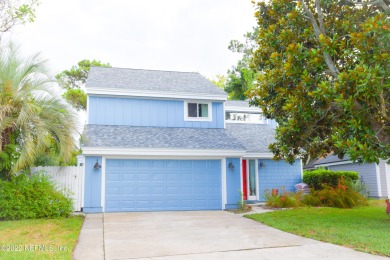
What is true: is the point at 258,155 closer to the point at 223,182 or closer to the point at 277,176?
the point at 277,176

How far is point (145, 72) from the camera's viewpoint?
1848 cm

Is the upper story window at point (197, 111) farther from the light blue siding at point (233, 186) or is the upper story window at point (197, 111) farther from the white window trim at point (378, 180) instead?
the white window trim at point (378, 180)

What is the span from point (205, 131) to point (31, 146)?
→ 7.65m

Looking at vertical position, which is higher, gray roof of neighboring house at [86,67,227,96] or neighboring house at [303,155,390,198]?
gray roof of neighboring house at [86,67,227,96]

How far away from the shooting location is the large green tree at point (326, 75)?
7789 millimetres

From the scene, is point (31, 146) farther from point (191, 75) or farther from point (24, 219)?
point (191, 75)

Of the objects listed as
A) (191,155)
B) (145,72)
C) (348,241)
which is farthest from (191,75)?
(348,241)

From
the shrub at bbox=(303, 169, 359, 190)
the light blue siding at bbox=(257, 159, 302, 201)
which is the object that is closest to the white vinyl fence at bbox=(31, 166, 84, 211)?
the light blue siding at bbox=(257, 159, 302, 201)

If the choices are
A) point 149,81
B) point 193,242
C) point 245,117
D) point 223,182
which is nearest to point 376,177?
point 245,117

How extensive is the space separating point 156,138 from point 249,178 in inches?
203

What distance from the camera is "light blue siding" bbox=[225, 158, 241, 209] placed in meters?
13.5

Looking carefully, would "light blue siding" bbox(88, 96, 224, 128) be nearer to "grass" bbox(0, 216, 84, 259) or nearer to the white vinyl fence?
the white vinyl fence

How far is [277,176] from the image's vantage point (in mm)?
16500

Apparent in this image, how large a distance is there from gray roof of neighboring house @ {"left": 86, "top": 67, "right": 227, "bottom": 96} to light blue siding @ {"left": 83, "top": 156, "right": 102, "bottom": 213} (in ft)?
13.0
